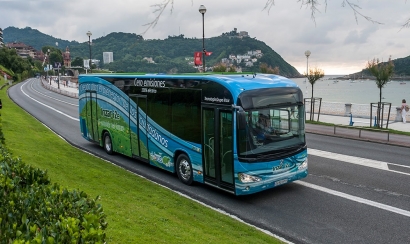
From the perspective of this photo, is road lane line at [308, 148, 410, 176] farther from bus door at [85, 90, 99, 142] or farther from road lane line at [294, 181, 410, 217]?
bus door at [85, 90, 99, 142]

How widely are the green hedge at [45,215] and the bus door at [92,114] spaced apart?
11.6 metres

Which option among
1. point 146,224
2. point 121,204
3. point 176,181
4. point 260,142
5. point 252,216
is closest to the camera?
point 146,224

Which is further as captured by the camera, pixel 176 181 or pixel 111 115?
pixel 111 115

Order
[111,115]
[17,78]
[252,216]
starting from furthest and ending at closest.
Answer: [17,78] < [111,115] < [252,216]

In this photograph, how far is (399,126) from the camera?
25672 mm

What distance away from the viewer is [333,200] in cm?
1016

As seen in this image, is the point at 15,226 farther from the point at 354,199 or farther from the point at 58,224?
the point at 354,199

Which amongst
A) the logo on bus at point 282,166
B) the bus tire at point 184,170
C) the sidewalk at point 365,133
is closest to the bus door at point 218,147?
the bus tire at point 184,170

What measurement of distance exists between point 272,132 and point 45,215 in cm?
703

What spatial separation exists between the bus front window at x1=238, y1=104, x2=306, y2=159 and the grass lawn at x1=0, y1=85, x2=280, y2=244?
191cm

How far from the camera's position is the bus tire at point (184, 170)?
1155 cm

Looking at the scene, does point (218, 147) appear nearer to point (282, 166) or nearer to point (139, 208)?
point (282, 166)

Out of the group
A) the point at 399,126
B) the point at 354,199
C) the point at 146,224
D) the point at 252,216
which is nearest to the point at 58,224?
the point at 146,224

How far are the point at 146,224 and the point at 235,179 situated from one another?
129 inches
